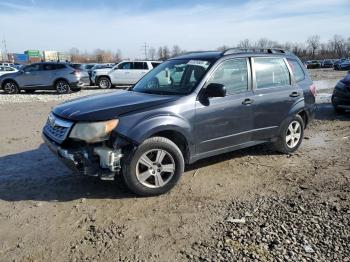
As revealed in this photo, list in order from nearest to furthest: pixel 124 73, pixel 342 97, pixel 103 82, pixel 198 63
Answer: pixel 198 63, pixel 342 97, pixel 124 73, pixel 103 82

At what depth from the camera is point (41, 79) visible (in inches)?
786

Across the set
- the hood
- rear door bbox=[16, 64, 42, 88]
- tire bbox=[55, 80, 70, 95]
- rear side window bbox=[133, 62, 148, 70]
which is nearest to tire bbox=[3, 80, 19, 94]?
rear door bbox=[16, 64, 42, 88]

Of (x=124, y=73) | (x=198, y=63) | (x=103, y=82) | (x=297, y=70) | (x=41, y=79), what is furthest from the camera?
(x=103, y=82)

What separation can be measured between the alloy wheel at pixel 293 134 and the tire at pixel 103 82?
17.2m

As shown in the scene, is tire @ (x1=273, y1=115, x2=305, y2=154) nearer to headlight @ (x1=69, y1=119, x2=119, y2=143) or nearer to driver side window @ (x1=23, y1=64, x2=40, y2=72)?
headlight @ (x1=69, y1=119, x2=119, y2=143)

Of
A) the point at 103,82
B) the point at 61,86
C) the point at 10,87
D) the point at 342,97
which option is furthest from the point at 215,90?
the point at 103,82

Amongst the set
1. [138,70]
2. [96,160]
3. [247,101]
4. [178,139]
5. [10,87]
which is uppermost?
[138,70]

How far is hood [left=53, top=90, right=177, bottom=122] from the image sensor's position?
4547 mm

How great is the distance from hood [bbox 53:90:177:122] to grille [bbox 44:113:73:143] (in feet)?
0.24

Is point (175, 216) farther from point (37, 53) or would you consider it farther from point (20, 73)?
point (37, 53)

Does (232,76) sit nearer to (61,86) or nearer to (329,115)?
(329,115)

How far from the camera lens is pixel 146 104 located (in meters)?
4.82

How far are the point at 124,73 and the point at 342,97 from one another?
14.1m

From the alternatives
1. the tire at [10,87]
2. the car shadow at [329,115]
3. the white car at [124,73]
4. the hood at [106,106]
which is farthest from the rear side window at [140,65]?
the hood at [106,106]
